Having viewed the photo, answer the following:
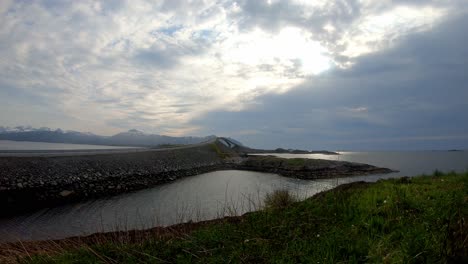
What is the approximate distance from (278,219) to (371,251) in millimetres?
3335

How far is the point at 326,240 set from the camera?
17.6 feet

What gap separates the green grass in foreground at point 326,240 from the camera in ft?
14.8

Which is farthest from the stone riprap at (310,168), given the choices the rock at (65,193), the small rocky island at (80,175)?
the rock at (65,193)

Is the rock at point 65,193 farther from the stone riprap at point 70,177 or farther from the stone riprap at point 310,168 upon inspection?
the stone riprap at point 310,168

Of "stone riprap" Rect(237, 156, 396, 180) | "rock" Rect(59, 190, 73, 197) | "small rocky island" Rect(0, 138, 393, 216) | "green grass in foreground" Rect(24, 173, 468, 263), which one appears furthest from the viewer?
"stone riprap" Rect(237, 156, 396, 180)

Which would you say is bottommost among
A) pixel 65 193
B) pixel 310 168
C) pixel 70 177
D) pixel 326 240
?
pixel 310 168

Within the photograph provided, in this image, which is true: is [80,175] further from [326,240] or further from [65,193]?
[326,240]

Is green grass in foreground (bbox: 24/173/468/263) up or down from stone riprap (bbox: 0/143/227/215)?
up

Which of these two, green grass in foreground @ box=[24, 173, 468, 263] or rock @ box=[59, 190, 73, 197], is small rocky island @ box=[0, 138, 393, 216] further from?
green grass in foreground @ box=[24, 173, 468, 263]

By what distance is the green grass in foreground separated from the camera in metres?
4.50

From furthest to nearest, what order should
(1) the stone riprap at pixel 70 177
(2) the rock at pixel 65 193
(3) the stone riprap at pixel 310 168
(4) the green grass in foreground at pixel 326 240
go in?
(3) the stone riprap at pixel 310 168, (2) the rock at pixel 65 193, (1) the stone riprap at pixel 70 177, (4) the green grass in foreground at pixel 326 240

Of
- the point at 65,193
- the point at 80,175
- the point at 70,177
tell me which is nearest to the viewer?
the point at 65,193

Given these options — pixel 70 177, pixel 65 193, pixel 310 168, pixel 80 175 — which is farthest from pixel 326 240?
pixel 310 168

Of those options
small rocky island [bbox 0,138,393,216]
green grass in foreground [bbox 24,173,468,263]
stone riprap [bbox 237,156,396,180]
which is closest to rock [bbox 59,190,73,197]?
small rocky island [bbox 0,138,393,216]
